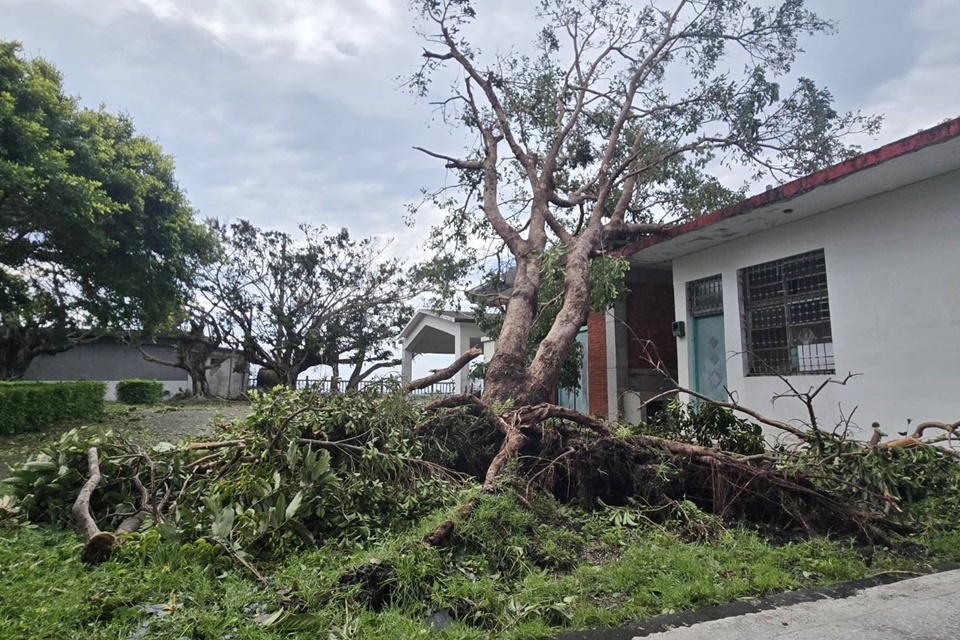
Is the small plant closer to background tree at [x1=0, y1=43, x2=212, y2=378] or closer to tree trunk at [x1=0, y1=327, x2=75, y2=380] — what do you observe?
background tree at [x1=0, y1=43, x2=212, y2=378]

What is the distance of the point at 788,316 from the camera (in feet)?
24.5

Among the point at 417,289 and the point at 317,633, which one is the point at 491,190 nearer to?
the point at 317,633

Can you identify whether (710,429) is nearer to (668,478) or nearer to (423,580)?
(668,478)

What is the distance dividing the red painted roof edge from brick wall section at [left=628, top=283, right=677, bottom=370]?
2541 millimetres

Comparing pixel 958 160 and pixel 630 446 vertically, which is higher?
pixel 958 160

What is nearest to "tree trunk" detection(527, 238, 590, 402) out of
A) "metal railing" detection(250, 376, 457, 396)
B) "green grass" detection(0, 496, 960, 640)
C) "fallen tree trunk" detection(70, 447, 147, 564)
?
"metal railing" detection(250, 376, 457, 396)

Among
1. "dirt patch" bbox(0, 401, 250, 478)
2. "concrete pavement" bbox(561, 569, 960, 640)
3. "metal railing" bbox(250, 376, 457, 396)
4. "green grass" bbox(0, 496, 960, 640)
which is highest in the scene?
"metal railing" bbox(250, 376, 457, 396)

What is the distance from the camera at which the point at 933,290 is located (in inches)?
225

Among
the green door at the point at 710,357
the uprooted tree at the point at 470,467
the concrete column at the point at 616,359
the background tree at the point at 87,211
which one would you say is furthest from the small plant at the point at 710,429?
the background tree at the point at 87,211

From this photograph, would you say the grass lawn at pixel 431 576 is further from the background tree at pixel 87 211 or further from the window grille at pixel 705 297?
the background tree at pixel 87 211

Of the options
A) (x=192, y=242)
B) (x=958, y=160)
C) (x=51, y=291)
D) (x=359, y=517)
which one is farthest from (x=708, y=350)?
(x=51, y=291)

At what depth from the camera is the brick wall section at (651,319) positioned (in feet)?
35.2

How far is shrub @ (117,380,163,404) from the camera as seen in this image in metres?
18.9

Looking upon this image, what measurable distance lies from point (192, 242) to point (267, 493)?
9493 millimetres
